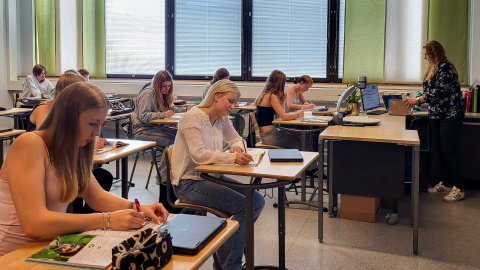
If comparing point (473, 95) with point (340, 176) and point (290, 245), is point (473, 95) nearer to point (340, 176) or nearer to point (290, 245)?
point (340, 176)

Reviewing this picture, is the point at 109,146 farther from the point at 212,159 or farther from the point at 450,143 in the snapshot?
the point at 450,143

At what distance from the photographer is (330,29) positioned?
24.5ft

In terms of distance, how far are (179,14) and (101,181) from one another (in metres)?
5.57

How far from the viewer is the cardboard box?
4.26 m

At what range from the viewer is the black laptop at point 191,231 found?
149 centimetres

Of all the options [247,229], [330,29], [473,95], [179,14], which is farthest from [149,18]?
[247,229]

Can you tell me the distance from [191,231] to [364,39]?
5949mm

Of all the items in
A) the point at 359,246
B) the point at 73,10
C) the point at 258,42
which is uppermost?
the point at 73,10

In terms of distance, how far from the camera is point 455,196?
499 centimetres

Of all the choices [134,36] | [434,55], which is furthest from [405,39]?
[134,36]

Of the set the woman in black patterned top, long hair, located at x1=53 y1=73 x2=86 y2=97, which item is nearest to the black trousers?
the woman in black patterned top

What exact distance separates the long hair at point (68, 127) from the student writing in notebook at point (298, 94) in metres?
4.43

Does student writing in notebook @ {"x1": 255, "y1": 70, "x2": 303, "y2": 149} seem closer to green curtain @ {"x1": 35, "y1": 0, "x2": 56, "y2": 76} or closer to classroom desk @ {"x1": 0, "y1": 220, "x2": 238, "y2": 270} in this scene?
classroom desk @ {"x1": 0, "y1": 220, "x2": 238, "y2": 270}

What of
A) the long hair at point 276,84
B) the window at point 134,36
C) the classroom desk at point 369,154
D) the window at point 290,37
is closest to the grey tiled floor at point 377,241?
the classroom desk at point 369,154
